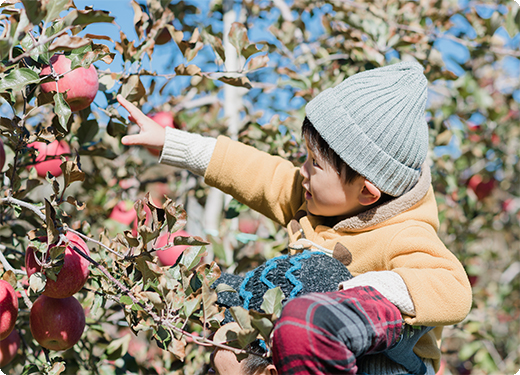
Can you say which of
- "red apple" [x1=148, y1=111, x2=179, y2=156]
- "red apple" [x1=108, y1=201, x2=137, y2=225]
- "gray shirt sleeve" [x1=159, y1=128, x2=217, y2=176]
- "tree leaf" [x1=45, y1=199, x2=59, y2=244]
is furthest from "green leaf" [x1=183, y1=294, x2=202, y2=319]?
"red apple" [x1=108, y1=201, x2=137, y2=225]

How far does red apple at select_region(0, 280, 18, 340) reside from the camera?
0.85 m

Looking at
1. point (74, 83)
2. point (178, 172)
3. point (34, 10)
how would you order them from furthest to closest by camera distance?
point (178, 172) → point (74, 83) → point (34, 10)

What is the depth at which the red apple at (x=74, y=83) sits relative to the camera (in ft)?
2.92

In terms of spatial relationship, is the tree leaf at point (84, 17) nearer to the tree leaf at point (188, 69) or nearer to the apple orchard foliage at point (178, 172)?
the apple orchard foliage at point (178, 172)

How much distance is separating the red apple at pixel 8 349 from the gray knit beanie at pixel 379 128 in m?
0.88

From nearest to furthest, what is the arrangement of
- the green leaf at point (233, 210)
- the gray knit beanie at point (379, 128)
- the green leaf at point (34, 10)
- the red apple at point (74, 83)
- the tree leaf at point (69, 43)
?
the green leaf at point (34, 10) < the tree leaf at point (69, 43) < the red apple at point (74, 83) < the gray knit beanie at point (379, 128) < the green leaf at point (233, 210)

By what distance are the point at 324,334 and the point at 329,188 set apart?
450 millimetres

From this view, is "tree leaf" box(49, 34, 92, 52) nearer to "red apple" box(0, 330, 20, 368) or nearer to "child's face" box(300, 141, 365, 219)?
"child's face" box(300, 141, 365, 219)

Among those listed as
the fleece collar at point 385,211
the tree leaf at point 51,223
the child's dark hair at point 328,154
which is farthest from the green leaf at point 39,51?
the fleece collar at point 385,211

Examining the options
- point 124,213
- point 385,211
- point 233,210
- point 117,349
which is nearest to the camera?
point 385,211

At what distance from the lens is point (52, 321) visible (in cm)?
94

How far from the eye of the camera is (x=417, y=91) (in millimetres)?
1057

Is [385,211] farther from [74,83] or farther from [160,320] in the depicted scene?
[74,83]

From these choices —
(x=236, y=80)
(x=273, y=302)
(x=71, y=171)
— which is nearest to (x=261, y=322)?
(x=273, y=302)
